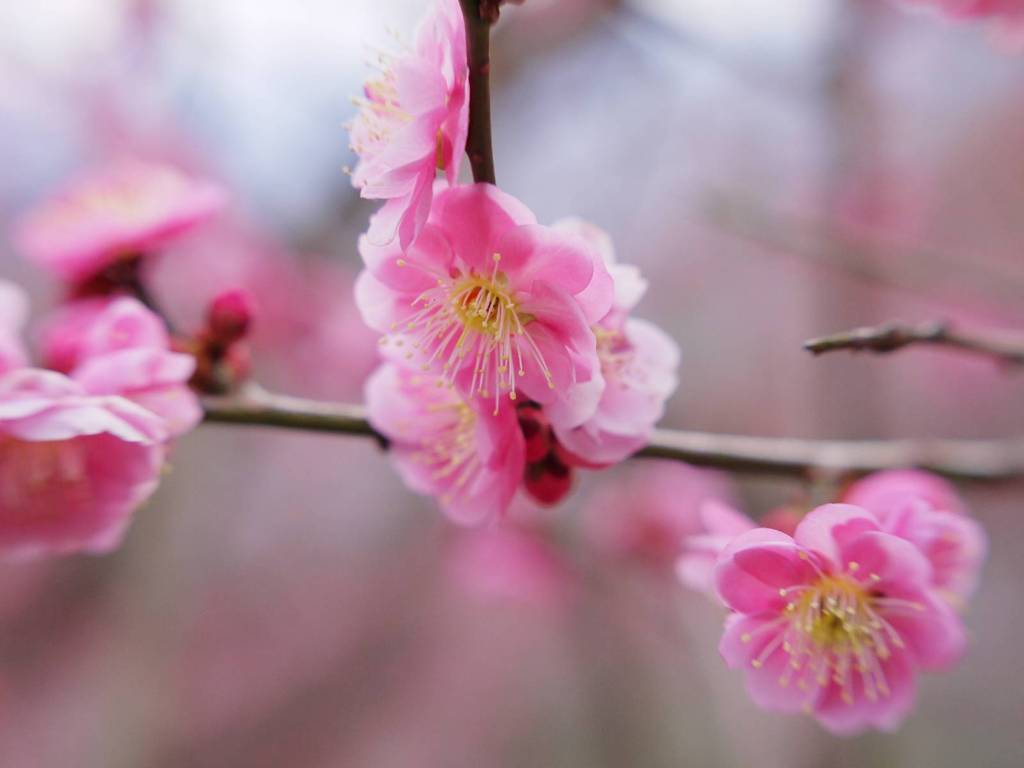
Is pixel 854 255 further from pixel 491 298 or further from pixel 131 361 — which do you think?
pixel 131 361

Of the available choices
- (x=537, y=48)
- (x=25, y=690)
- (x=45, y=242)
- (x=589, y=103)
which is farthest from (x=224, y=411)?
(x=589, y=103)

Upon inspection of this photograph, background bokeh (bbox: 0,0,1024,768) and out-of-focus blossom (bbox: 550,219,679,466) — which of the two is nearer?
out-of-focus blossom (bbox: 550,219,679,466)

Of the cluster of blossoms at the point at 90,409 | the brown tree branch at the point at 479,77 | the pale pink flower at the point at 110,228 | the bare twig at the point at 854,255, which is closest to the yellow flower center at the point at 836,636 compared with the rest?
the brown tree branch at the point at 479,77

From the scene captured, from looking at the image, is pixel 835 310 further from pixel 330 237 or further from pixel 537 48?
pixel 330 237

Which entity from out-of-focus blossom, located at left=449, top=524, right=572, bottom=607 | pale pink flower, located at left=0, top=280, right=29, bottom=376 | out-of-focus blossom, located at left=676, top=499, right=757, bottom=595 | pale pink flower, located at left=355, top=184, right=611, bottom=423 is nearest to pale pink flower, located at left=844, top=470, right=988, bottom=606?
out-of-focus blossom, located at left=676, top=499, right=757, bottom=595

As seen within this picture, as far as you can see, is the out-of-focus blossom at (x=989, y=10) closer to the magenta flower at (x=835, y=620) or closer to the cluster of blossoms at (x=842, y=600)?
the cluster of blossoms at (x=842, y=600)

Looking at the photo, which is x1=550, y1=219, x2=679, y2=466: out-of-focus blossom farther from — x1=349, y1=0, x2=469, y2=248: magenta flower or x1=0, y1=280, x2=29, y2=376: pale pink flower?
x1=0, y1=280, x2=29, y2=376: pale pink flower
